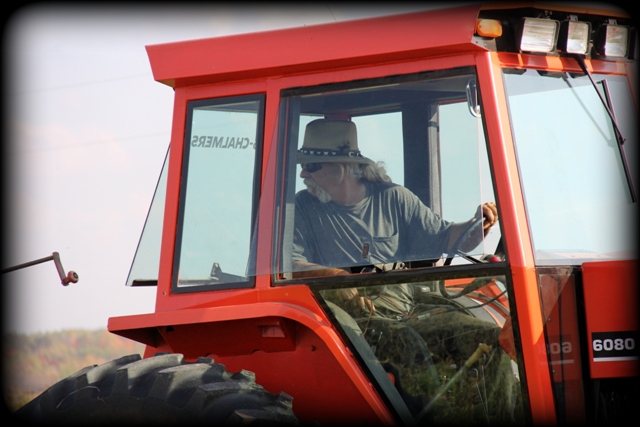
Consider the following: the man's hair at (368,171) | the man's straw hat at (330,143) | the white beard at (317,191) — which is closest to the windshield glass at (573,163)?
the man's hair at (368,171)

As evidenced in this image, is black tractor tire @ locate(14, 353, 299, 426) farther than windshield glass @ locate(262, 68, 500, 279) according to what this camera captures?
No

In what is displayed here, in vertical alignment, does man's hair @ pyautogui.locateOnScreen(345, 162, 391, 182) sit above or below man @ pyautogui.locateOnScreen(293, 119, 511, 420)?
above

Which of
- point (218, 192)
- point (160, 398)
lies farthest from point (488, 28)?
point (160, 398)

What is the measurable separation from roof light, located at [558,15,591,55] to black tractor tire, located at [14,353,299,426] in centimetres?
184

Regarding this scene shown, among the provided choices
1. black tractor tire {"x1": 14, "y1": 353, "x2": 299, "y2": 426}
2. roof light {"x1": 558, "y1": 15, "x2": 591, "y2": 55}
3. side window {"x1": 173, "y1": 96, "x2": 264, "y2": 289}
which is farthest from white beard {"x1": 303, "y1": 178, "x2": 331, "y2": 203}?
roof light {"x1": 558, "y1": 15, "x2": 591, "y2": 55}

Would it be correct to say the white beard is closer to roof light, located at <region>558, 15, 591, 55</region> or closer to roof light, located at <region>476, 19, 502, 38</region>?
roof light, located at <region>476, 19, 502, 38</region>

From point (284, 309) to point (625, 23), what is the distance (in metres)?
1.87

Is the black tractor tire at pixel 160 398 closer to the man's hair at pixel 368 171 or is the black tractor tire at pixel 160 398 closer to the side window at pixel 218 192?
the side window at pixel 218 192

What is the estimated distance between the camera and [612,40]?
3518mm

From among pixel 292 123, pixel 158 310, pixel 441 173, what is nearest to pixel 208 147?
pixel 292 123

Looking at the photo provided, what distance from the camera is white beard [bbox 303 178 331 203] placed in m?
3.57

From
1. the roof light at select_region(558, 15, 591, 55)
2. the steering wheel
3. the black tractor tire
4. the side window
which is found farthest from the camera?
the side window

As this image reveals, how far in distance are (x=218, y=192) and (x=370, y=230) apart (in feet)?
2.48

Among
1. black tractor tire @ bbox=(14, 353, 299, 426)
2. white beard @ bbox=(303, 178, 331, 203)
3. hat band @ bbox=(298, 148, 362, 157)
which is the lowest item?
black tractor tire @ bbox=(14, 353, 299, 426)
